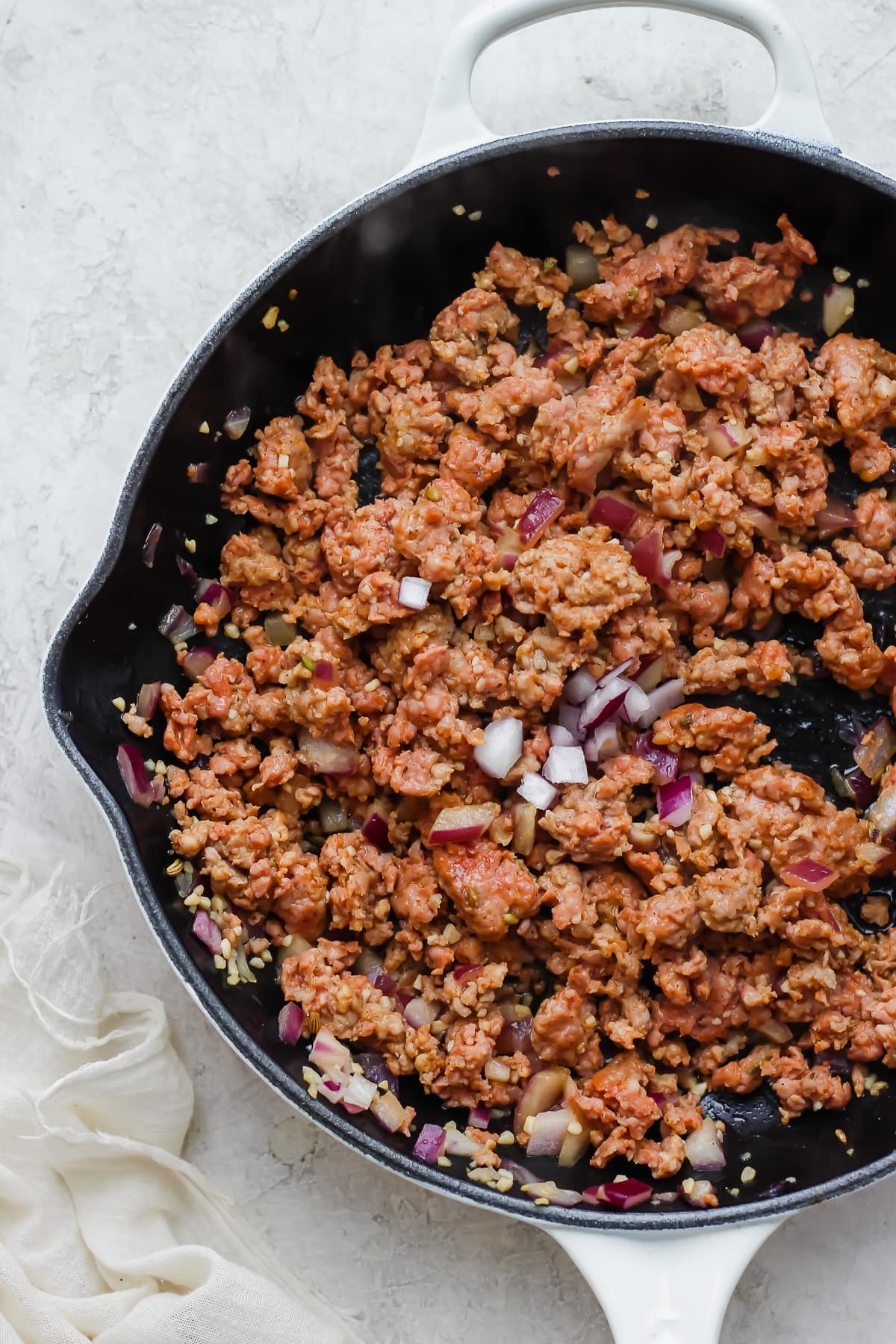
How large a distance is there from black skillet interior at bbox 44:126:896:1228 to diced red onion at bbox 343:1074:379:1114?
0.16ft

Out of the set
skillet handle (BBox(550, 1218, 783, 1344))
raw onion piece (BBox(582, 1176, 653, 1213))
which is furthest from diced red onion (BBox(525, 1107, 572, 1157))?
skillet handle (BBox(550, 1218, 783, 1344))

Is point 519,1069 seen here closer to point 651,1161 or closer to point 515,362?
point 651,1161

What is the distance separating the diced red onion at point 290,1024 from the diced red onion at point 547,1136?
2.03 feet

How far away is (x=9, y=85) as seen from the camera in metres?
3.29

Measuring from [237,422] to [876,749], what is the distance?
6.05ft

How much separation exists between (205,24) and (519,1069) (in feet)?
9.39

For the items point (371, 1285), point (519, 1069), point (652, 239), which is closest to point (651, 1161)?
point (519, 1069)

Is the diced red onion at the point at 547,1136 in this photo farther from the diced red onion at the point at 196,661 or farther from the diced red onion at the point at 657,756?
the diced red onion at the point at 196,661

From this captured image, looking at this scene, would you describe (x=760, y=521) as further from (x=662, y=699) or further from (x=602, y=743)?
(x=602, y=743)

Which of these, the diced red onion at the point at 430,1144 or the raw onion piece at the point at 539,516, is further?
the raw onion piece at the point at 539,516

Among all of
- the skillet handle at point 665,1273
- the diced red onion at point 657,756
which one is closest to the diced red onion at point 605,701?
the diced red onion at point 657,756

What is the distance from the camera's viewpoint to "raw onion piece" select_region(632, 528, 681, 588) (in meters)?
3.02

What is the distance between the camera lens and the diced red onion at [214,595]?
10.1 feet

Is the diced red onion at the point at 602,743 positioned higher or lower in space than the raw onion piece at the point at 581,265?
lower
